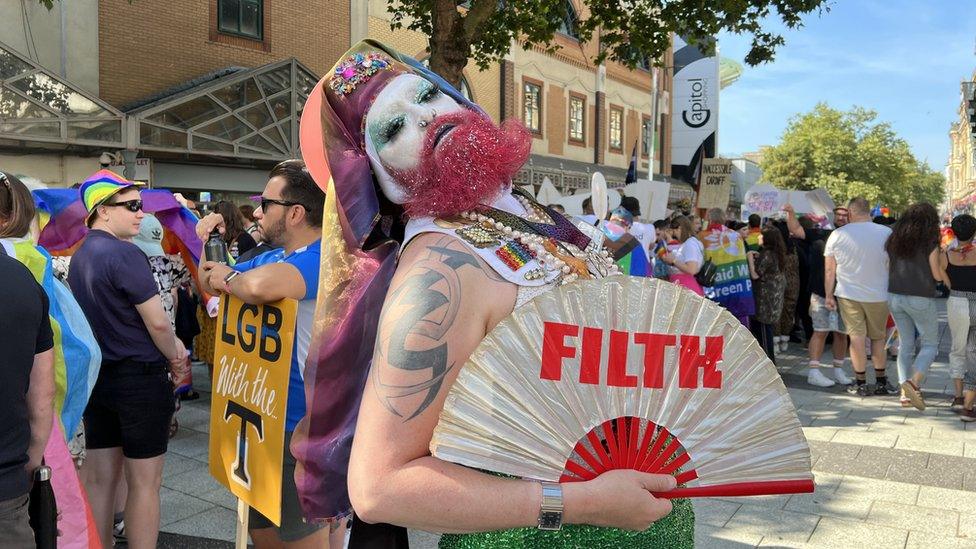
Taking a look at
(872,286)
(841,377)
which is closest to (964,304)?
(872,286)

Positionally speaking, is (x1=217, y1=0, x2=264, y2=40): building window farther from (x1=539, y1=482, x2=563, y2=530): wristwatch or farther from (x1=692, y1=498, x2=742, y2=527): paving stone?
(x1=539, y1=482, x2=563, y2=530): wristwatch

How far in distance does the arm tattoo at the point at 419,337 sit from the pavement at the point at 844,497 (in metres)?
3.00

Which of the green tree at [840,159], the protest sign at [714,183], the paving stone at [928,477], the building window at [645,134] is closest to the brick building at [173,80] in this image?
the protest sign at [714,183]

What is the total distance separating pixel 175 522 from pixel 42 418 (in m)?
2.17

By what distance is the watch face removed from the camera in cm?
125

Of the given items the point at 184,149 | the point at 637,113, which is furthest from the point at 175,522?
the point at 637,113

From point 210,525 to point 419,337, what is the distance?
141 inches

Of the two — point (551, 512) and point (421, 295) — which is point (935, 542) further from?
point (421, 295)

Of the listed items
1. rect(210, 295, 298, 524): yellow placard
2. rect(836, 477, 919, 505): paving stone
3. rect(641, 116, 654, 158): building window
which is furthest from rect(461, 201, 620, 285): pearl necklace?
rect(641, 116, 654, 158): building window

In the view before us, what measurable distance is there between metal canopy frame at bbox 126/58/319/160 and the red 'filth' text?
39.1ft

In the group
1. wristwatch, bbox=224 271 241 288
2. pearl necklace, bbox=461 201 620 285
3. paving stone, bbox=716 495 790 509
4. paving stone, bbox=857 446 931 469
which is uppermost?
pearl necklace, bbox=461 201 620 285

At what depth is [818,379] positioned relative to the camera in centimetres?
820

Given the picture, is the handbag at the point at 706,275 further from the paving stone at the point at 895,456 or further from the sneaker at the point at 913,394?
the paving stone at the point at 895,456

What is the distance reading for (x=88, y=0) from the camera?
1221 cm
